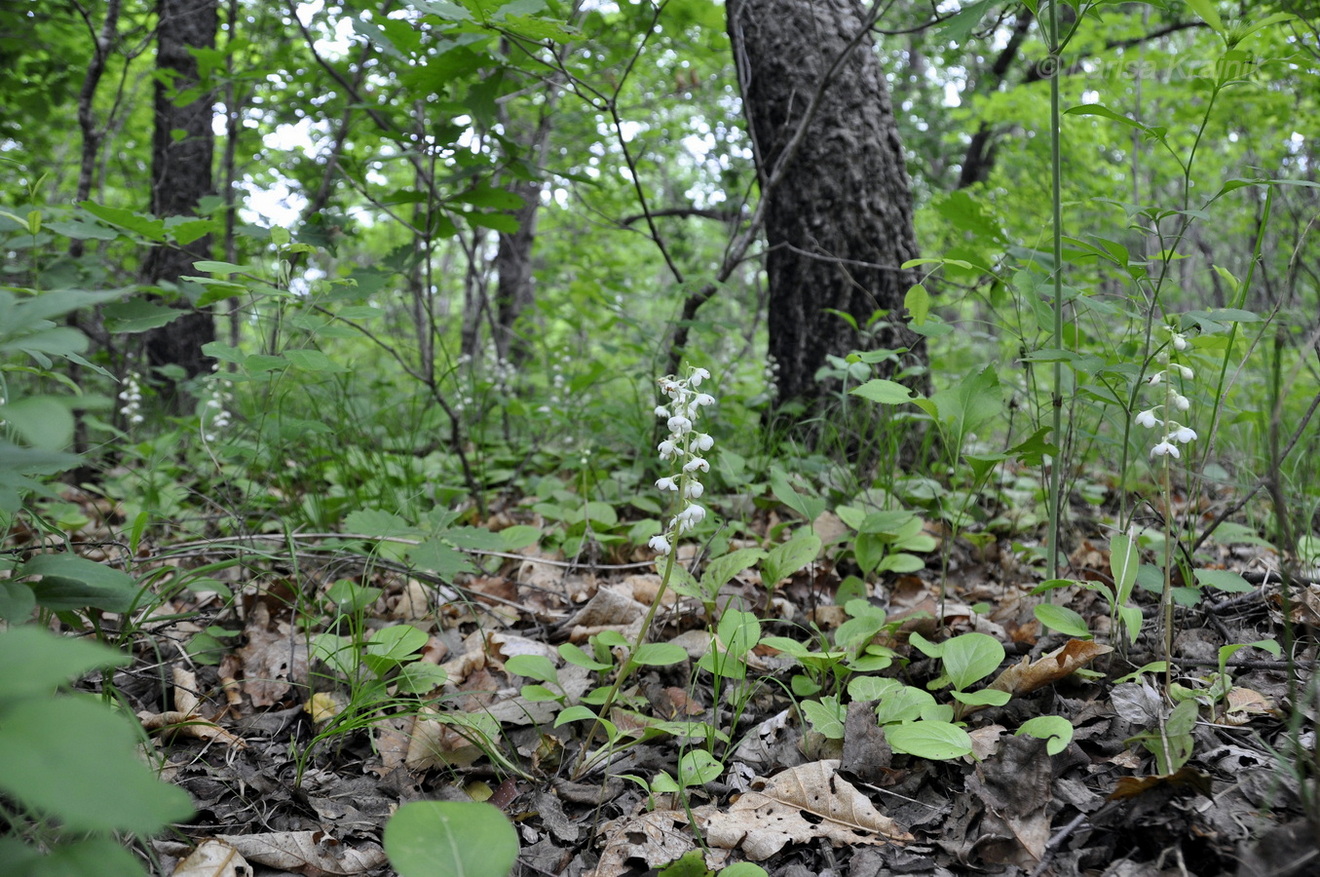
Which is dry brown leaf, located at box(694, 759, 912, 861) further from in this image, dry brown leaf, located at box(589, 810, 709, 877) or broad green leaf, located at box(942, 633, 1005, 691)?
broad green leaf, located at box(942, 633, 1005, 691)

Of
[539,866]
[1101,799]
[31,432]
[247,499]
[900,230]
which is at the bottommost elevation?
[539,866]

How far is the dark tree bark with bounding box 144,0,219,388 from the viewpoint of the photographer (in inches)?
178

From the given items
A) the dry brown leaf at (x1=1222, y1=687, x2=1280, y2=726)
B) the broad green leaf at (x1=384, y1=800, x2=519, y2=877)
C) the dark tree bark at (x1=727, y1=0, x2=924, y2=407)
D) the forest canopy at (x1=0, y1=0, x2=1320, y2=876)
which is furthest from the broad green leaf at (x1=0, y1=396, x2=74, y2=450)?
the dark tree bark at (x1=727, y1=0, x2=924, y2=407)

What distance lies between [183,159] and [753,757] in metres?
4.84

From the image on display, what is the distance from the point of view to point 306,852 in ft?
4.22

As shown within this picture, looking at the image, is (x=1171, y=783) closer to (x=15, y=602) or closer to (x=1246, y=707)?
(x=1246, y=707)

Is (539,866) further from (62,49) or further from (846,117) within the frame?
(62,49)

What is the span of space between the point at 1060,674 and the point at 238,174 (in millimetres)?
6265

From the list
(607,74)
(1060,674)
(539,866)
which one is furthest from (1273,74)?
(539,866)

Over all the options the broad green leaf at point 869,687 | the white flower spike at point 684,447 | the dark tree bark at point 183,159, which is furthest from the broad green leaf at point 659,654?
the dark tree bark at point 183,159

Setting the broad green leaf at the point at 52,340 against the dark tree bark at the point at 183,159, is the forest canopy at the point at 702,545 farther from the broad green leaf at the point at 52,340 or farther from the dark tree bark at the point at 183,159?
the dark tree bark at the point at 183,159

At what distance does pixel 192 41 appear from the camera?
472 cm

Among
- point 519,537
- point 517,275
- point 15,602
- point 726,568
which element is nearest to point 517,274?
point 517,275

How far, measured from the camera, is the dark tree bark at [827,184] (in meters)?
3.29
